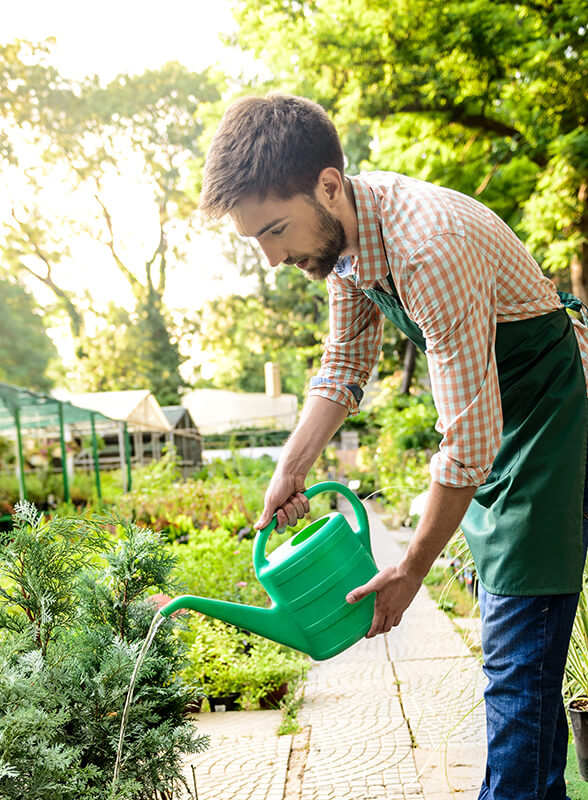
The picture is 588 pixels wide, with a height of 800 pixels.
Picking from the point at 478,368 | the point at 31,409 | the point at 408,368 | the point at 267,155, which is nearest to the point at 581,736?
the point at 478,368

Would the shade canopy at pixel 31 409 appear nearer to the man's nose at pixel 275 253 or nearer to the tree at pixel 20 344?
the man's nose at pixel 275 253

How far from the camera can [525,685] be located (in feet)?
4.52

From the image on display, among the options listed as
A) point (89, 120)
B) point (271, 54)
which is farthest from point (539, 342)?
point (89, 120)

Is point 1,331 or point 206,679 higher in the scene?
point 1,331

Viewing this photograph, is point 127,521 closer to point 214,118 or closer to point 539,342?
point 539,342

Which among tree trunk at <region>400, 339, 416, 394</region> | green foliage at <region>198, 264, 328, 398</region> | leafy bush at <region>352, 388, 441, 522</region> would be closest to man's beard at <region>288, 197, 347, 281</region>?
leafy bush at <region>352, 388, 441, 522</region>

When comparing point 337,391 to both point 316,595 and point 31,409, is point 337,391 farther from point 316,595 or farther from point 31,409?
point 31,409

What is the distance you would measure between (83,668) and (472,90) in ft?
18.9

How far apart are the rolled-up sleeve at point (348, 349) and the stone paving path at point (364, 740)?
957 mm

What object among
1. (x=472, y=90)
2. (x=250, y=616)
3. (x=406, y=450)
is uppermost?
(x=472, y=90)

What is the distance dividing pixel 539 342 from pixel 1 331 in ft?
57.1

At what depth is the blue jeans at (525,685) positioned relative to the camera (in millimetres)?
1373

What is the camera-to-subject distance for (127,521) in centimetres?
150

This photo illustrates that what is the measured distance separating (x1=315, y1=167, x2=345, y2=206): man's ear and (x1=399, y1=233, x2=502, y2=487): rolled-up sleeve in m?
0.21
